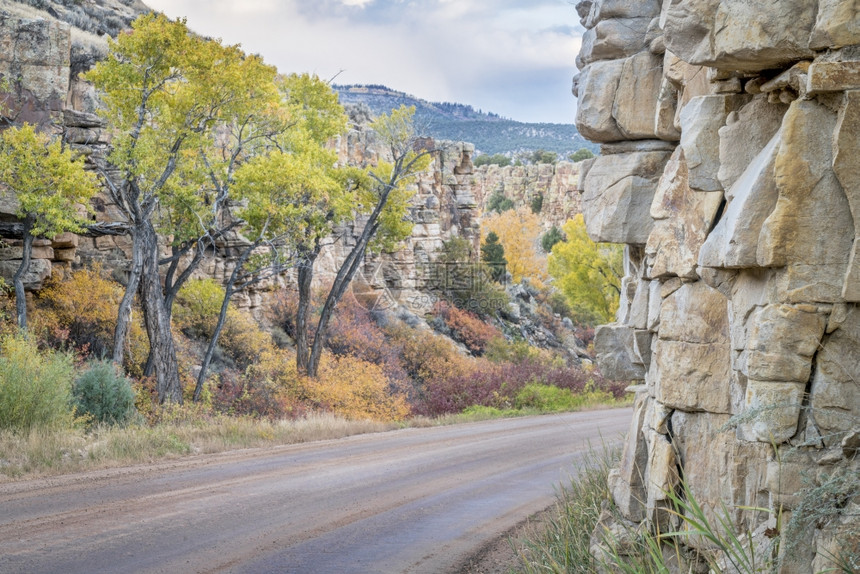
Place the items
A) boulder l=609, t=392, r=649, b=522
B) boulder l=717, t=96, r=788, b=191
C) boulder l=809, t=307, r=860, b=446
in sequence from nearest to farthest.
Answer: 1. boulder l=809, t=307, r=860, b=446
2. boulder l=717, t=96, r=788, b=191
3. boulder l=609, t=392, r=649, b=522

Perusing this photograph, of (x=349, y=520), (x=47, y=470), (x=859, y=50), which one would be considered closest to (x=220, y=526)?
(x=349, y=520)

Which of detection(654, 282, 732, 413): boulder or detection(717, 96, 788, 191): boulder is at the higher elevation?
detection(717, 96, 788, 191): boulder

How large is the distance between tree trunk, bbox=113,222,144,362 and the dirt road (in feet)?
20.5

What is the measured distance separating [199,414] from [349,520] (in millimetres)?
8883

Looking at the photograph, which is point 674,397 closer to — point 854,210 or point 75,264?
point 854,210

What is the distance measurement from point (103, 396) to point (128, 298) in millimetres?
3545

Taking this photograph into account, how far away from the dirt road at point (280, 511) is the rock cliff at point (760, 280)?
310 cm

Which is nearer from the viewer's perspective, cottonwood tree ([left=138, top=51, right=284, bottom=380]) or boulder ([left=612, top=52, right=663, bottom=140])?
boulder ([left=612, top=52, right=663, bottom=140])

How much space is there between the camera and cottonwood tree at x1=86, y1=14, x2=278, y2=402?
1697 cm

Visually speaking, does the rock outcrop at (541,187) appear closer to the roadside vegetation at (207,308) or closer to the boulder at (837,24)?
the roadside vegetation at (207,308)

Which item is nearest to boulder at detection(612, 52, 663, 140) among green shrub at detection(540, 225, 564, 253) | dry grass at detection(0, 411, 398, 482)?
dry grass at detection(0, 411, 398, 482)

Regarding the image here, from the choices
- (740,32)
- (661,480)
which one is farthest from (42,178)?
(740,32)

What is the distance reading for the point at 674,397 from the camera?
5695mm

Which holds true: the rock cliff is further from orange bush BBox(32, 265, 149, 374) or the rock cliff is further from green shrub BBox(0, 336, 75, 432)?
orange bush BBox(32, 265, 149, 374)
